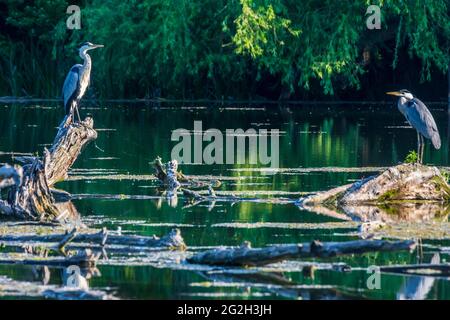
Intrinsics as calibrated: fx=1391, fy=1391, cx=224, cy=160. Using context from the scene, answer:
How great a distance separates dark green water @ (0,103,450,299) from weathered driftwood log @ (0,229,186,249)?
13.4 inches

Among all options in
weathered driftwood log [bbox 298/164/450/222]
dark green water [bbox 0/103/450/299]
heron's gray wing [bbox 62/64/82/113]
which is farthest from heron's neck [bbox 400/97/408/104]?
heron's gray wing [bbox 62/64/82/113]

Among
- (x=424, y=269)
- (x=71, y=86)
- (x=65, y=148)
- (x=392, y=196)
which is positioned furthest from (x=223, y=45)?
(x=424, y=269)

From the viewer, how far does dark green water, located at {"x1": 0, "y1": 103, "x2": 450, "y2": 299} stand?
31.7 feet

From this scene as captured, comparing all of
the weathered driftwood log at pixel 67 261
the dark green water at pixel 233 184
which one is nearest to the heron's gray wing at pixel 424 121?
the dark green water at pixel 233 184

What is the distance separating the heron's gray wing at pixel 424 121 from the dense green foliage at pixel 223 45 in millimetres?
16133

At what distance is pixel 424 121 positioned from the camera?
16219 millimetres

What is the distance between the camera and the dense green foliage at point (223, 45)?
3338 centimetres

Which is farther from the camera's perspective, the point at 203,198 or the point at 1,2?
the point at 1,2

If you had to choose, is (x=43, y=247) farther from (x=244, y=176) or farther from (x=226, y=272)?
(x=244, y=176)

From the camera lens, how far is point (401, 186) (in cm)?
1448

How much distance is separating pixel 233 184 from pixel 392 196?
2.68 m

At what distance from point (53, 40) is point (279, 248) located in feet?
101
